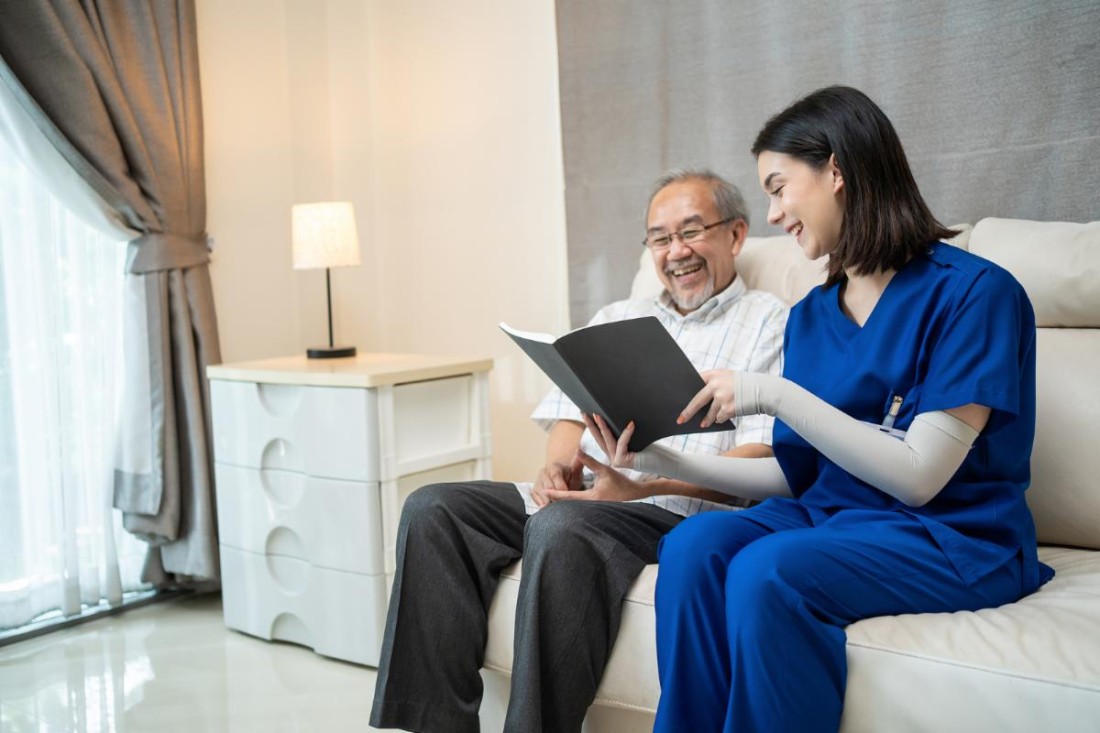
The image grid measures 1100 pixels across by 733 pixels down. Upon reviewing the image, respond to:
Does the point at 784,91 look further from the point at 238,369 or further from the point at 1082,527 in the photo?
the point at 238,369

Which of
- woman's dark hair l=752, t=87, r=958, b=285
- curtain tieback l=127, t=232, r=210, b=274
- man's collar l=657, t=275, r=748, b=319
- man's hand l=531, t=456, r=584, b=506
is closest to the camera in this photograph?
woman's dark hair l=752, t=87, r=958, b=285

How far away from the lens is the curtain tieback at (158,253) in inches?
104

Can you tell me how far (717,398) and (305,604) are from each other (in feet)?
4.52

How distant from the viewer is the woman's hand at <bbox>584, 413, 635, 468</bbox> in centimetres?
149

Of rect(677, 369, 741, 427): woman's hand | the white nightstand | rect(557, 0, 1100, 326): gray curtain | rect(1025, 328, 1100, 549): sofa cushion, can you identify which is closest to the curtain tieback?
the white nightstand

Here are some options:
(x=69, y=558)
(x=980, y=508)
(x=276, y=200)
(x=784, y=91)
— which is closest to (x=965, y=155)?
(x=784, y=91)

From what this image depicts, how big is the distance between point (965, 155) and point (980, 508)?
1010 mm

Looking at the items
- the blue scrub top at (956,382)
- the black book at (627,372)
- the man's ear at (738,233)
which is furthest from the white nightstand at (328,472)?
the blue scrub top at (956,382)

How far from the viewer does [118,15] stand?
2566 millimetres

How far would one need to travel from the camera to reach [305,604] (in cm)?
237

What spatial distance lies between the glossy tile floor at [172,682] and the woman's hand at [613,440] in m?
0.82

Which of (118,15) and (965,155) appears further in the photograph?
(118,15)

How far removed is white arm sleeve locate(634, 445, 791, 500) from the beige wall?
1277 mm

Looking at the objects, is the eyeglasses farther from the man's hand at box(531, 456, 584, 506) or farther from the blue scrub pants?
the blue scrub pants
